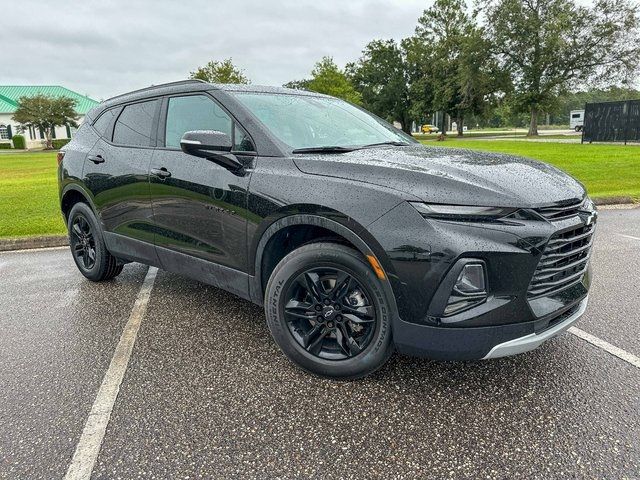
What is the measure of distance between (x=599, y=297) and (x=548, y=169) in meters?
1.75

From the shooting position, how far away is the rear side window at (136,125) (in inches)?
151

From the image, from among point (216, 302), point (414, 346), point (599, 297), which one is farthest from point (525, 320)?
point (216, 302)

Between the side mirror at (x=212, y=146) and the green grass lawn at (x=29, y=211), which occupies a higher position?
the side mirror at (x=212, y=146)

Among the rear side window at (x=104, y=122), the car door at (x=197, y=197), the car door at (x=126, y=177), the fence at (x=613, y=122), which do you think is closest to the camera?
the car door at (x=197, y=197)

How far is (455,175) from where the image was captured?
94.0 inches

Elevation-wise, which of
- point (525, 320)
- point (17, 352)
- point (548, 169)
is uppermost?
point (548, 169)

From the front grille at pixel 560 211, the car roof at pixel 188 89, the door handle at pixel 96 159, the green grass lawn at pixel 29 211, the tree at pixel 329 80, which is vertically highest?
the tree at pixel 329 80

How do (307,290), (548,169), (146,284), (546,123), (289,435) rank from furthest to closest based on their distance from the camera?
1. (546,123)
2. (146,284)
3. (548,169)
4. (307,290)
5. (289,435)

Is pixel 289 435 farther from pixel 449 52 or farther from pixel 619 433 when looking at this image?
pixel 449 52

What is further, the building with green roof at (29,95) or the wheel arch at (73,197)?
the building with green roof at (29,95)

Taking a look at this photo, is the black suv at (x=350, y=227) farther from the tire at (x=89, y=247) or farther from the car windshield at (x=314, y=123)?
the tire at (x=89, y=247)

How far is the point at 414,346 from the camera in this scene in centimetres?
236

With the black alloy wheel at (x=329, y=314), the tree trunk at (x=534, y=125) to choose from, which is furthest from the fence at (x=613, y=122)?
the black alloy wheel at (x=329, y=314)

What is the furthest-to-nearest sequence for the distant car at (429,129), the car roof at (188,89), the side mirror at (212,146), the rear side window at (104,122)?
1. the distant car at (429,129)
2. the rear side window at (104,122)
3. the car roof at (188,89)
4. the side mirror at (212,146)
